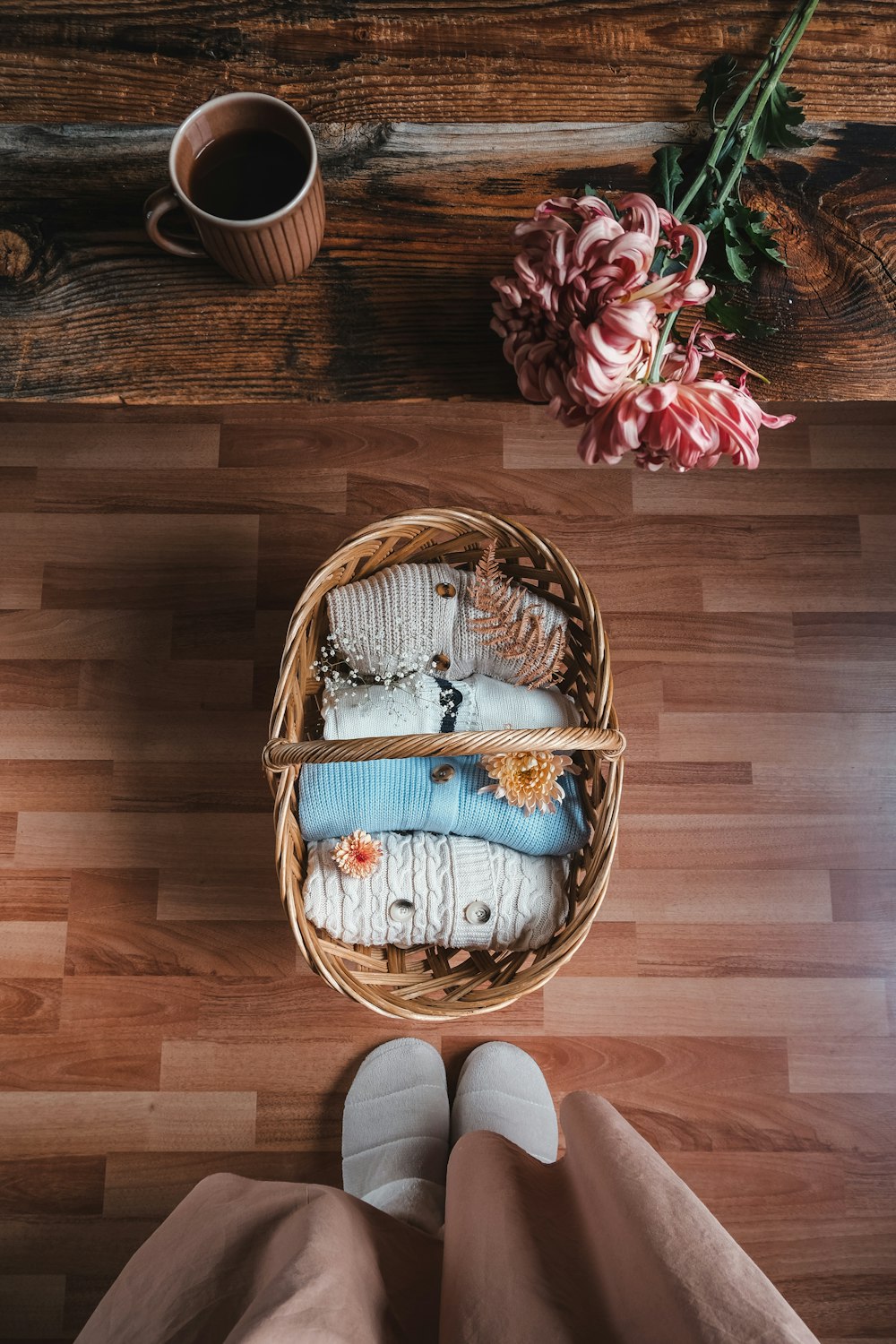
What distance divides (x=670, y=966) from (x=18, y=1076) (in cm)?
86

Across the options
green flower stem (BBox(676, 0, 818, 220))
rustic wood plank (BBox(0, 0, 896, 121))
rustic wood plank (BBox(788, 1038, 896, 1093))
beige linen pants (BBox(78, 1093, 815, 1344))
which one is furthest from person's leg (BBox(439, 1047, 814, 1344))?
rustic wood plank (BBox(0, 0, 896, 121))

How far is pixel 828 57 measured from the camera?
73 cm

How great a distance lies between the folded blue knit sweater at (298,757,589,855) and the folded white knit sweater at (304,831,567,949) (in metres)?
0.02

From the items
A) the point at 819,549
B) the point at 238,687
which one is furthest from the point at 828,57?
the point at 238,687

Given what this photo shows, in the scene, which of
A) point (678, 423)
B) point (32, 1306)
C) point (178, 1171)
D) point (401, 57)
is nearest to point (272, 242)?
point (401, 57)

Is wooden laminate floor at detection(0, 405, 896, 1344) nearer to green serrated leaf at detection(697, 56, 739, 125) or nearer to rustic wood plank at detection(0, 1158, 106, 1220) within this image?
rustic wood plank at detection(0, 1158, 106, 1220)

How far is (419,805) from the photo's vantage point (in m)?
0.88

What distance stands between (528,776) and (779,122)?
1.88 feet

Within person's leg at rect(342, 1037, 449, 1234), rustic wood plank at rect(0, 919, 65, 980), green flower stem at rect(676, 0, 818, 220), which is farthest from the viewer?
rustic wood plank at rect(0, 919, 65, 980)

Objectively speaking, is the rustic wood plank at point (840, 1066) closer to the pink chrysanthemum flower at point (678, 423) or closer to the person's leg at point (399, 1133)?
the person's leg at point (399, 1133)

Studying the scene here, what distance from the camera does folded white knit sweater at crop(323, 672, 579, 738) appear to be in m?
0.87

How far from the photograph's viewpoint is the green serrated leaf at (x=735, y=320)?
0.69 meters

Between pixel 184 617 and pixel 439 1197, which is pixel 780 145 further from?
pixel 439 1197

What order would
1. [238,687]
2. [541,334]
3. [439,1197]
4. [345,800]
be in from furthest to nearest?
[238,687], [439,1197], [345,800], [541,334]
